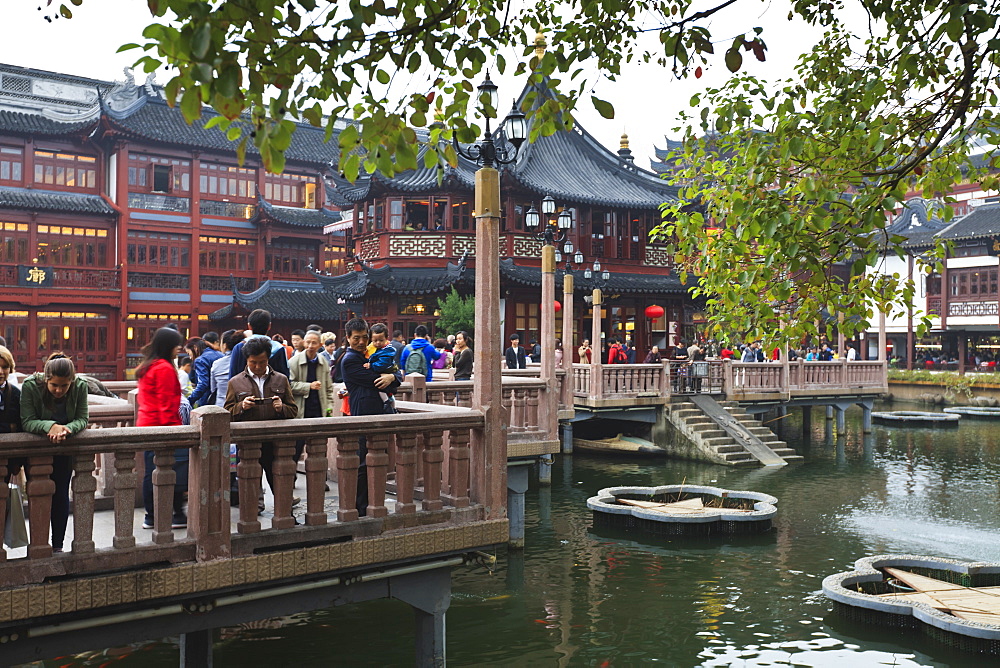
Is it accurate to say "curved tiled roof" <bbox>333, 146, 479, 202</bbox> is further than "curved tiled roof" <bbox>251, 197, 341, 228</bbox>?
No

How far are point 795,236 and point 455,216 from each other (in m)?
25.0

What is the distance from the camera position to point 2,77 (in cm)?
3653

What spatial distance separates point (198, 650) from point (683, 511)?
9036mm

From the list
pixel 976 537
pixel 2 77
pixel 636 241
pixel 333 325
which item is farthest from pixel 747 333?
pixel 2 77

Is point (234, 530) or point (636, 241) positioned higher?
point (636, 241)

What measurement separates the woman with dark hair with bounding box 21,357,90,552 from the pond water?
3838 millimetres

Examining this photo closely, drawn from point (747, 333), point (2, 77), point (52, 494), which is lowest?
point (52, 494)

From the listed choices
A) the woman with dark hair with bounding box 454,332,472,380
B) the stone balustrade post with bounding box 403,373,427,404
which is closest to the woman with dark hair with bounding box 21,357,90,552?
the stone balustrade post with bounding box 403,373,427,404

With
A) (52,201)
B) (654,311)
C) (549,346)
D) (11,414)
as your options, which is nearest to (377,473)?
(11,414)

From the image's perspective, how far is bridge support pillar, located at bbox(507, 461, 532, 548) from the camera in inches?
496

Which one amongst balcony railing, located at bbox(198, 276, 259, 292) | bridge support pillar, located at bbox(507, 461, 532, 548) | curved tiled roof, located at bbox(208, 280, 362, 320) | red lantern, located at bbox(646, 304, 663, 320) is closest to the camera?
bridge support pillar, located at bbox(507, 461, 532, 548)

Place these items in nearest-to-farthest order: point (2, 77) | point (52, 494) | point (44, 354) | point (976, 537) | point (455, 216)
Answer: point (52, 494), point (976, 537), point (455, 216), point (44, 354), point (2, 77)

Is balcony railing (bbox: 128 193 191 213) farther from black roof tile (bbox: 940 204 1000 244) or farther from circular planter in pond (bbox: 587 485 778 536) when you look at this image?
black roof tile (bbox: 940 204 1000 244)

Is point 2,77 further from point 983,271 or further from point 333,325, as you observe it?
point 983,271
